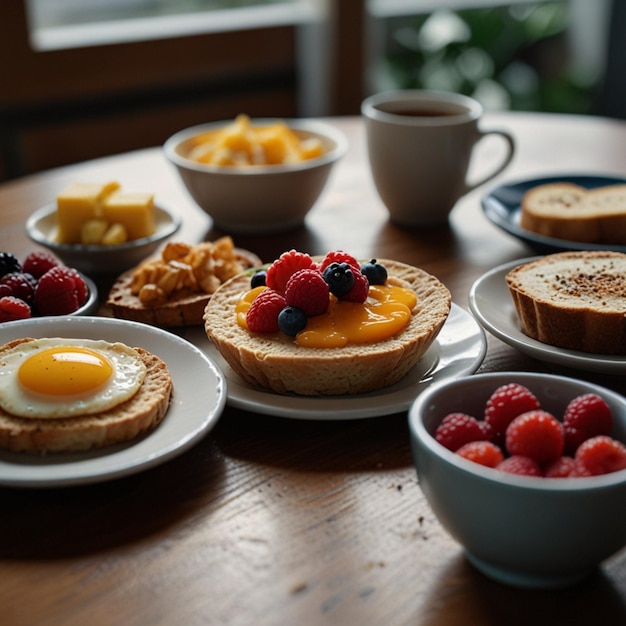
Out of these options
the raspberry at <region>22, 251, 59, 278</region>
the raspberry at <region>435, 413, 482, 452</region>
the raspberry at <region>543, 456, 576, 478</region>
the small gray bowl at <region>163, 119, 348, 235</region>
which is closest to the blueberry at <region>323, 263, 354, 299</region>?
the raspberry at <region>435, 413, 482, 452</region>

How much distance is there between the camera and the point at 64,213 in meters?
1.89

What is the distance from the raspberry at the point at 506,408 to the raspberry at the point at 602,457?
106mm

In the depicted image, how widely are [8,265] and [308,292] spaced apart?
65 cm

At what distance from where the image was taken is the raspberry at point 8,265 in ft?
5.42

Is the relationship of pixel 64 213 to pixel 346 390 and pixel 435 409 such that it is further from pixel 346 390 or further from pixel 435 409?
pixel 435 409

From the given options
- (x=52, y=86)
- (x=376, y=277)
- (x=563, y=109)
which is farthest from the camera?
(x=563, y=109)

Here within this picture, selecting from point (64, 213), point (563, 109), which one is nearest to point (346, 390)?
point (64, 213)

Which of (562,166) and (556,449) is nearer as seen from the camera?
(556,449)

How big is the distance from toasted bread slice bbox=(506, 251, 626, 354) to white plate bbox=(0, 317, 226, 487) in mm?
581

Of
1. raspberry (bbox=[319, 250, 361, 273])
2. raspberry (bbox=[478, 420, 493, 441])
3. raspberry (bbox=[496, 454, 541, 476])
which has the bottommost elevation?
raspberry (bbox=[478, 420, 493, 441])

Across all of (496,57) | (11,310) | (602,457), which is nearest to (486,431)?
(602,457)

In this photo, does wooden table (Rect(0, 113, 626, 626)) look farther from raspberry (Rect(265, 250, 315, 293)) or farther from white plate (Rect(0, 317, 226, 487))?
raspberry (Rect(265, 250, 315, 293))

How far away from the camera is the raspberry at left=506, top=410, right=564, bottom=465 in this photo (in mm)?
→ 984

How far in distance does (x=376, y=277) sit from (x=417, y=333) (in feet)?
0.48
